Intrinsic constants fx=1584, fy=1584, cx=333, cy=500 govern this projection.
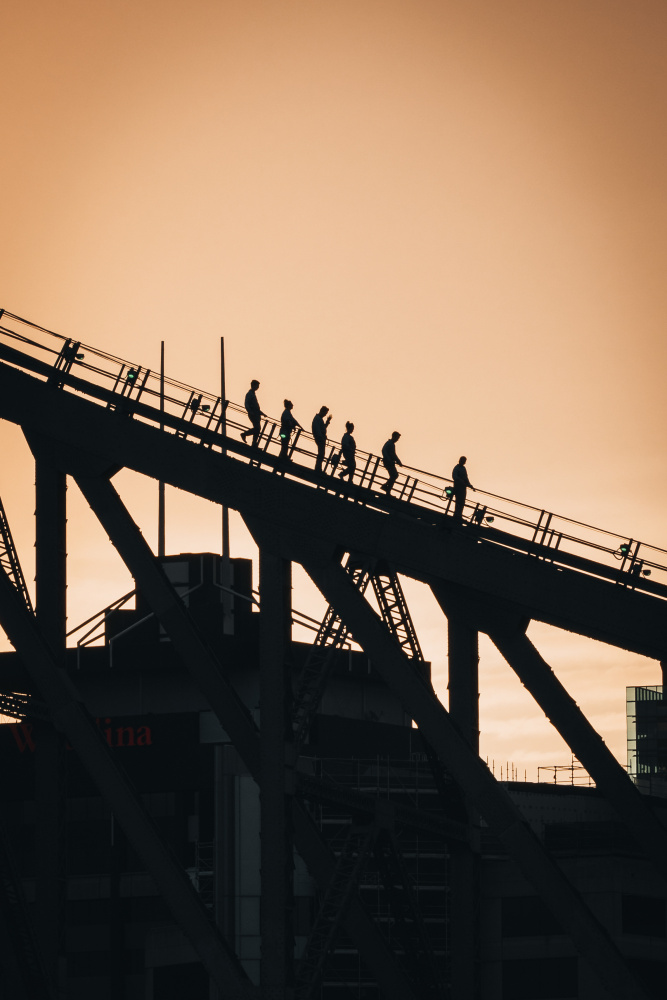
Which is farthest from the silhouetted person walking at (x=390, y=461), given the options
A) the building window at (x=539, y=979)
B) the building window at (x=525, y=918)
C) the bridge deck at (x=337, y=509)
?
the building window at (x=539, y=979)

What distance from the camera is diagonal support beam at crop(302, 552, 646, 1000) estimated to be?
36531 mm

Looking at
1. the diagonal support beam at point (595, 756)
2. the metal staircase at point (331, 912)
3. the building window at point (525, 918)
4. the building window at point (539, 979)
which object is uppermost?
the diagonal support beam at point (595, 756)

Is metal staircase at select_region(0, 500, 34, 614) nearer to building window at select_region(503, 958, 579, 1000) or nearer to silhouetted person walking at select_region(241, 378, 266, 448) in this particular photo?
silhouetted person walking at select_region(241, 378, 266, 448)

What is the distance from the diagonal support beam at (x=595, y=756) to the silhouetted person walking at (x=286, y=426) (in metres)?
8.48

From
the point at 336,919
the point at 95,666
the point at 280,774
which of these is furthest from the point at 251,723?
the point at 95,666

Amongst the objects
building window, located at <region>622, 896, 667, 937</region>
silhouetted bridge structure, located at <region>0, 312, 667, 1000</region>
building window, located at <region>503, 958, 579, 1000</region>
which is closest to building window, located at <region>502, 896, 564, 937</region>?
building window, located at <region>503, 958, 579, 1000</region>

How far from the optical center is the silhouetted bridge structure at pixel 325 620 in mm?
37062

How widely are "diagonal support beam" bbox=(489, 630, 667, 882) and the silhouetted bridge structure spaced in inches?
1.8

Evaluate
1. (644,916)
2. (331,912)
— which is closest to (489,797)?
(331,912)

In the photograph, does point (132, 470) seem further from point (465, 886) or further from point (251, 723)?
point (465, 886)

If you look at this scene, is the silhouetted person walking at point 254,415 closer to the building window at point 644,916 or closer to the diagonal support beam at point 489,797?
the diagonal support beam at point 489,797

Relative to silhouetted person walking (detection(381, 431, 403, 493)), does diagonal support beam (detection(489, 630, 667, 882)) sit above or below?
below

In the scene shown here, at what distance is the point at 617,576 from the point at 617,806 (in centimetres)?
536

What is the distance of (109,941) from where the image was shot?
74.9 metres
